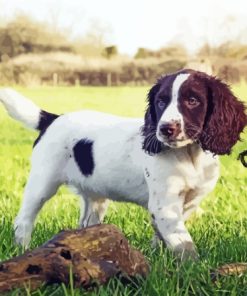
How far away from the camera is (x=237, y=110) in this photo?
526 cm

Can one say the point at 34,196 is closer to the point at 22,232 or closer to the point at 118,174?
the point at 22,232

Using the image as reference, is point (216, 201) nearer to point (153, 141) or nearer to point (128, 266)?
point (153, 141)

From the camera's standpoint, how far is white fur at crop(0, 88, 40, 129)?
6.19 meters

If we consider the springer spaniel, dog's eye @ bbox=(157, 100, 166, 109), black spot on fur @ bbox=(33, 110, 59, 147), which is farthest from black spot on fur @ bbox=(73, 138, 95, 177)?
dog's eye @ bbox=(157, 100, 166, 109)

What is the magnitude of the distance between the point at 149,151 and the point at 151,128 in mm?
147

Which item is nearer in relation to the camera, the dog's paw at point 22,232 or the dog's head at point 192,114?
the dog's head at point 192,114

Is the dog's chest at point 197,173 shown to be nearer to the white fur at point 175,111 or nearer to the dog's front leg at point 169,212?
the dog's front leg at point 169,212

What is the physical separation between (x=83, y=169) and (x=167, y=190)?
34.1 inches

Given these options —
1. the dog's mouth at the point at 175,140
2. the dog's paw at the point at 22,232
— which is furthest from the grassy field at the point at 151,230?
the dog's mouth at the point at 175,140

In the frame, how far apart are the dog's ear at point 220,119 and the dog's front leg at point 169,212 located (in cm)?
33

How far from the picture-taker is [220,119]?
16.7 feet

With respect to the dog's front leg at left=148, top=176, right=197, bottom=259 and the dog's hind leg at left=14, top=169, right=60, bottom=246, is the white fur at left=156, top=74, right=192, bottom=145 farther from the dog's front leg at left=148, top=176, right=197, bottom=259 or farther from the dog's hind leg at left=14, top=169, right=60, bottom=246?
the dog's hind leg at left=14, top=169, right=60, bottom=246

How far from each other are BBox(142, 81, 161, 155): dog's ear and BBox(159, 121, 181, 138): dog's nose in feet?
1.10

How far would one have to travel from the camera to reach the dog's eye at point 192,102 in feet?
16.0
